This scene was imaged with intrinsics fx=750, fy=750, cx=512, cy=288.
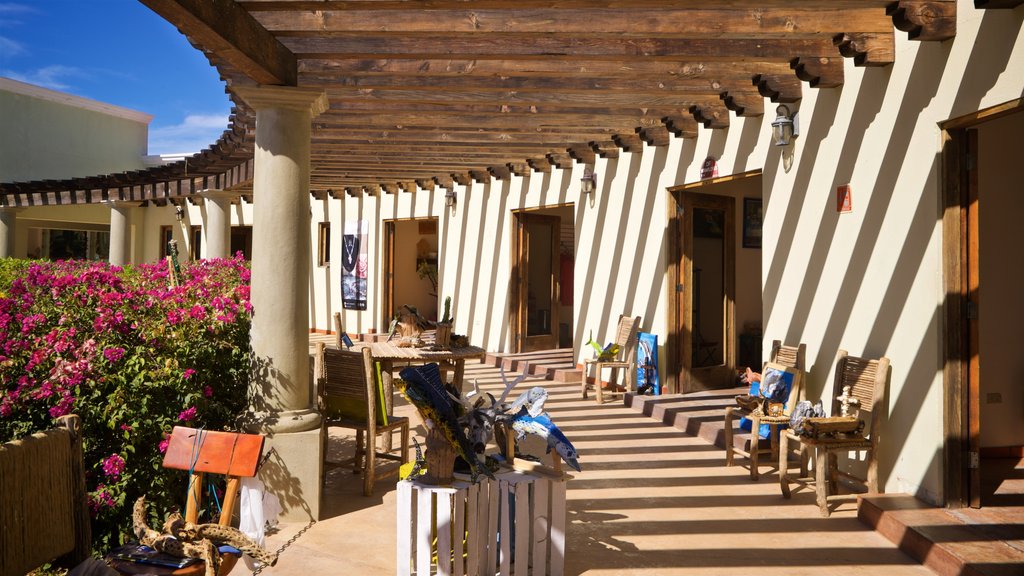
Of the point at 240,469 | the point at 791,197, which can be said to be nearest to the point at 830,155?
the point at 791,197

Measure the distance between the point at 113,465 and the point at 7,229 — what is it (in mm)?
13934

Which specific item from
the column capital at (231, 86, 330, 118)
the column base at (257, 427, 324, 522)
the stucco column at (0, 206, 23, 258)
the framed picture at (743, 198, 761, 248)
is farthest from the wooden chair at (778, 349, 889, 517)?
the stucco column at (0, 206, 23, 258)

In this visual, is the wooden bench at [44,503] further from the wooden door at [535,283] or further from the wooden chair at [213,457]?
the wooden door at [535,283]

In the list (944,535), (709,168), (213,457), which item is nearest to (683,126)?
(709,168)

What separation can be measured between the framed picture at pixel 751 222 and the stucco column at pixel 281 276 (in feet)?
18.4

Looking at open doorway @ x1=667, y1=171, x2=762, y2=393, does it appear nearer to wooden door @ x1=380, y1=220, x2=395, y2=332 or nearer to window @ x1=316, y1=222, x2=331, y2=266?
wooden door @ x1=380, y1=220, x2=395, y2=332

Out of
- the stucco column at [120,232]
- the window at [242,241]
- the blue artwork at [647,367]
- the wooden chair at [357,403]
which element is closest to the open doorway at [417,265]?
the stucco column at [120,232]

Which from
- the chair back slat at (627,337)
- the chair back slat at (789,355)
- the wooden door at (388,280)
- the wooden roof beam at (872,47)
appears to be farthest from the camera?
the wooden door at (388,280)

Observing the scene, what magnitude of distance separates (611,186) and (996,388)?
4.39m

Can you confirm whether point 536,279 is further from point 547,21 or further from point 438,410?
point 438,410

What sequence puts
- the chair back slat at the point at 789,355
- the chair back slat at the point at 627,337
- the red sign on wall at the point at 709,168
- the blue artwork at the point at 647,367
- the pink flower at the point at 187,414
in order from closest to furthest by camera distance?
the pink flower at the point at 187,414 → the chair back slat at the point at 789,355 → the red sign on wall at the point at 709,168 → the blue artwork at the point at 647,367 → the chair back slat at the point at 627,337

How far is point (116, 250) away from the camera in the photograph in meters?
14.8

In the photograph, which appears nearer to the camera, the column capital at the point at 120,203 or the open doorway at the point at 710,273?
the open doorway at the point at 710,273

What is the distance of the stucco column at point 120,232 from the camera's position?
1469 cm
